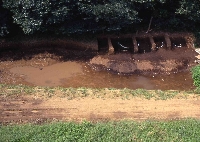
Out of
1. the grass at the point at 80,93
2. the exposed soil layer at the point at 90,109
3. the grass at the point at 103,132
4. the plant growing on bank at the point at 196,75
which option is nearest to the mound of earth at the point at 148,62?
the plant growing on bank at the point at 196,75

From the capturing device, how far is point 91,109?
504 inches

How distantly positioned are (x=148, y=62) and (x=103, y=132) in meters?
6.32

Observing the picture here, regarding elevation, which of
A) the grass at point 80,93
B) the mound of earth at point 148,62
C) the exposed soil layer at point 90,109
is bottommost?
the exposed soil layer at point 90,109

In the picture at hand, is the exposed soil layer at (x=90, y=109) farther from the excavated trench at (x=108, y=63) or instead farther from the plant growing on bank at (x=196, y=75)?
the excavated trench at (x=108, y=63)

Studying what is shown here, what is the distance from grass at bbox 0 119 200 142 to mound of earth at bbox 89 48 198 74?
4.91 m

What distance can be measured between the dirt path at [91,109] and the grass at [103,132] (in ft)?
1.98

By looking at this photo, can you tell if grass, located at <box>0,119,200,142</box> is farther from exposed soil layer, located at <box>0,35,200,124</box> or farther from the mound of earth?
the mound of earth

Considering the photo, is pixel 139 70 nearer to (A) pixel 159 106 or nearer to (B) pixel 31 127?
(A) pixel 159 106

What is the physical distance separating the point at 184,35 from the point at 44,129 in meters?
10.1

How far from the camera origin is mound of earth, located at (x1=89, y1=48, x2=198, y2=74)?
16.5 metres

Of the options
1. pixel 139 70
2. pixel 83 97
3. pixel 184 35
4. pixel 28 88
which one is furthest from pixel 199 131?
pixel 184 35

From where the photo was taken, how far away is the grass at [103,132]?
37.0 ft

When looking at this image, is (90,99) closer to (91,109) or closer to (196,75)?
(91,109)

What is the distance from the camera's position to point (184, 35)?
728 inches
